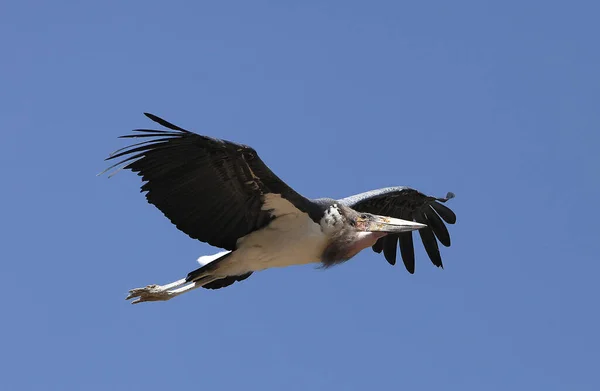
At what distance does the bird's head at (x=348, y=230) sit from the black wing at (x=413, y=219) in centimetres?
201

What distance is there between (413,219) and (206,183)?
4.92 meters

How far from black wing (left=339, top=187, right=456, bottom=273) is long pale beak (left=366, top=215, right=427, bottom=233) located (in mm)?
1887

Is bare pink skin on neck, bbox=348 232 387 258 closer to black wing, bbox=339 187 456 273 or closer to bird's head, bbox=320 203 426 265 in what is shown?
bird's head, bbox=320 203 426 265

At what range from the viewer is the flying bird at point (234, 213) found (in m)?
13.5

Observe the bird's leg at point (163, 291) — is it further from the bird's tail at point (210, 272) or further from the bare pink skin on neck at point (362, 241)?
the bare pink skin on neck at point (362, 241)

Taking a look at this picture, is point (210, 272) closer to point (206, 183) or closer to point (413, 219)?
point (206, 183)

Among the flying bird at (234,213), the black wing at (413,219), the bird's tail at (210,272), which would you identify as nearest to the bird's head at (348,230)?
the flying bird at (234,213)

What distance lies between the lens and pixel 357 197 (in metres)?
16.5

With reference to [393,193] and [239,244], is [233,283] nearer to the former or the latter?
[239,244]

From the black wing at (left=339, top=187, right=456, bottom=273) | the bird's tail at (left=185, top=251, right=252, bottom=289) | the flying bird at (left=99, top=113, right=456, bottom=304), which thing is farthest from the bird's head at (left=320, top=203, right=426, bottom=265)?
the black wing at (left=339, top=187, right=456, bottom=273)

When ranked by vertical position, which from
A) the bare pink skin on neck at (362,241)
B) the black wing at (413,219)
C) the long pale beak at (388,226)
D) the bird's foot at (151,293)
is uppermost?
the black wing at (413,219)

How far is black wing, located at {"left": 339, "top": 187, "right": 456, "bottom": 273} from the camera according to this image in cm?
1741

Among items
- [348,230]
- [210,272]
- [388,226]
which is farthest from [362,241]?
[210,272]

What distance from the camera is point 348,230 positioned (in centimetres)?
1485
